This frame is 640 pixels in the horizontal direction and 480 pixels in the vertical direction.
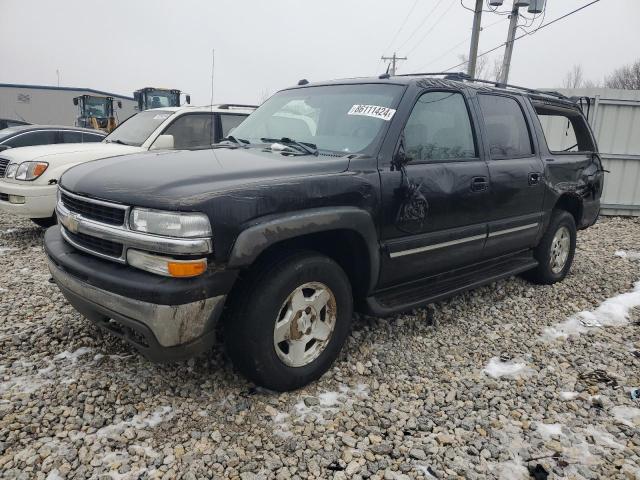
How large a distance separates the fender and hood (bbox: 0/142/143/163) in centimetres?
421

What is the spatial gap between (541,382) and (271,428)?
5.92ft

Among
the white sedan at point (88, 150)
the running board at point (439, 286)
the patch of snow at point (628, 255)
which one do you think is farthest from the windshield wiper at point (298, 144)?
the patch of snow at point (628, 255)

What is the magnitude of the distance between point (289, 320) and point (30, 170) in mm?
4741

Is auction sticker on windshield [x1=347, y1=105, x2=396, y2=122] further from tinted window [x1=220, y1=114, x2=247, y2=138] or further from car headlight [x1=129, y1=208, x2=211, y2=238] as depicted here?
tinted window [x1=220, y1=114, x2=247, y2=138]

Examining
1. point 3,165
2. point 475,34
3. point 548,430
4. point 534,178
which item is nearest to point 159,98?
point 475,34

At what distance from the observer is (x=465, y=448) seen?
2.40m

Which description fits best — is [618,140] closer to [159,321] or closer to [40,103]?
[159,321]

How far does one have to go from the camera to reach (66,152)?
19.7ft

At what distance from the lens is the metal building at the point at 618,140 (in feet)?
30.9

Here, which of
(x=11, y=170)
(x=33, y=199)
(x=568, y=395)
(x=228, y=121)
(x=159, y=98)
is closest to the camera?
(x=568, y=395)

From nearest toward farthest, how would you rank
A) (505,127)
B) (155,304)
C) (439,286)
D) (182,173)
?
(155,304)
(182,173)
(439,286)
(505,127)

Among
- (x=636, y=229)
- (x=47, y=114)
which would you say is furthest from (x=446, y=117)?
(x=47, y=114)

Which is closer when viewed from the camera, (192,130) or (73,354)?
(73,354)

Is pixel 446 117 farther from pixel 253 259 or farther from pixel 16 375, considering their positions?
pixel 16 375
